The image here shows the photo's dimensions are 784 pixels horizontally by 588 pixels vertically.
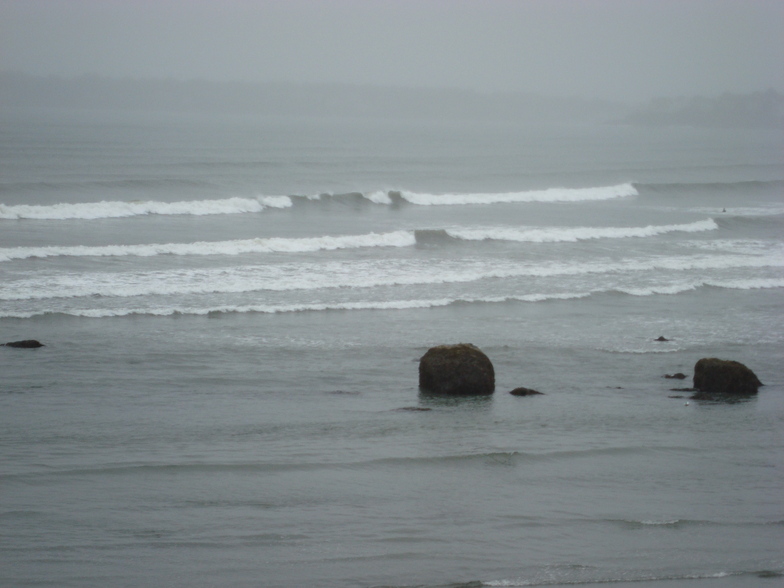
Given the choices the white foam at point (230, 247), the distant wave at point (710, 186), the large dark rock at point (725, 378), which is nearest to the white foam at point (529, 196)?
the distant wave at point (710, 186)

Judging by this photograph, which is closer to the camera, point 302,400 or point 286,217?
point 302,400

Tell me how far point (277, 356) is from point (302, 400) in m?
2.89

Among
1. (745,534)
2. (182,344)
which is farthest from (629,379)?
(182,344)

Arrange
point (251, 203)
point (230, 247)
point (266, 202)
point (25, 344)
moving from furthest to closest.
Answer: point (266, 202) < point (251, 203) < point (230, 247) < point (25, 344)

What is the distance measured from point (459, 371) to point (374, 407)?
1.45 meters

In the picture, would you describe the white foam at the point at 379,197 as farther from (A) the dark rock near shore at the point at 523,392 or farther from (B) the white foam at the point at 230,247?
(A) the dark rock near shore at the point at 523,392

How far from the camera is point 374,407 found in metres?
12.6

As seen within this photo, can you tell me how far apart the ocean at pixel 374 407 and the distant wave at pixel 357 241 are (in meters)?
0.16

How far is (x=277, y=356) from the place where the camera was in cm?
1580

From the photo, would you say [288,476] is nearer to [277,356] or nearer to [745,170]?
[277,356]

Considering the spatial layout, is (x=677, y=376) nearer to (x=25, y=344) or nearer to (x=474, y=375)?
(x=474, y=375)

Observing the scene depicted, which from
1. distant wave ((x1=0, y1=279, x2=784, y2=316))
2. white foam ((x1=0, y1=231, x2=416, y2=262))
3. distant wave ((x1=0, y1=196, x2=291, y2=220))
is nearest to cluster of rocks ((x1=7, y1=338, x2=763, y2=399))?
distant wave ((x1=0, y1=279, x2=784, y2=316))

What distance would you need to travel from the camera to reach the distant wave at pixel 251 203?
112ft

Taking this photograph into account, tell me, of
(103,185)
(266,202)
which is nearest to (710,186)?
(266,202)
